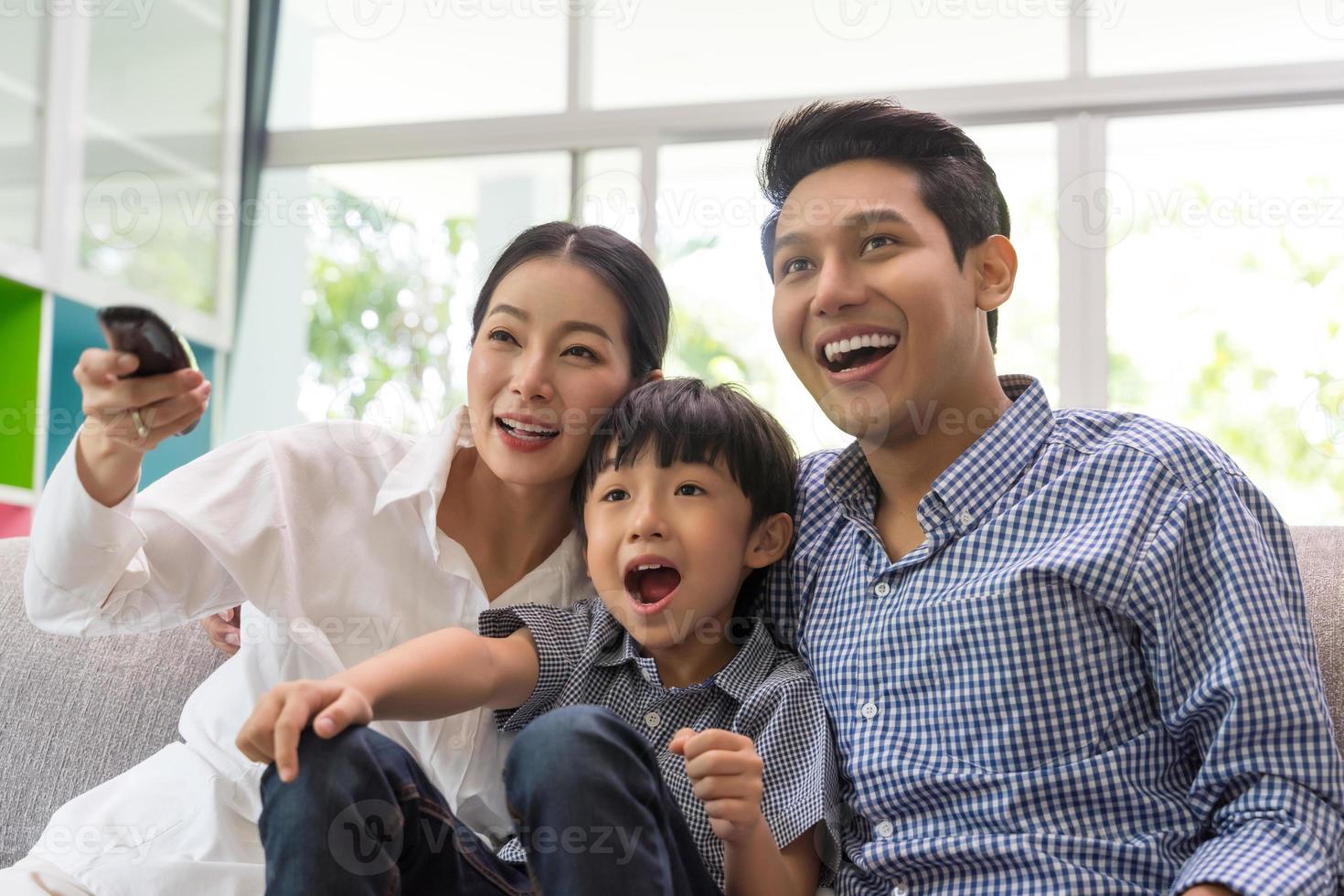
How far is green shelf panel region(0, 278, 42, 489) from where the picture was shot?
313cm

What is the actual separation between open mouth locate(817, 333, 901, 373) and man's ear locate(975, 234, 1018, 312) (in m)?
0.15

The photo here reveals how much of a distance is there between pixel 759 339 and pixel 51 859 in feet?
9.13

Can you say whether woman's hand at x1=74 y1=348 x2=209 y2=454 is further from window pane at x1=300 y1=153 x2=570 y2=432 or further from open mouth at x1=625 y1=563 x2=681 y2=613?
window pane at x1=300 y1=153 x2=570 y2=432

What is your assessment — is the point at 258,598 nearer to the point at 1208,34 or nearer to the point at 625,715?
the point at 625,715

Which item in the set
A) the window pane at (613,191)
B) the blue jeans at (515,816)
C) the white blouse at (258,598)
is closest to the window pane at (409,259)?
the window pane at (613,191)

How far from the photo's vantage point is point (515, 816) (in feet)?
3.27

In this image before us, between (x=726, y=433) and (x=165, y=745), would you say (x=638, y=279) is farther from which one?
(x=165, y=745)

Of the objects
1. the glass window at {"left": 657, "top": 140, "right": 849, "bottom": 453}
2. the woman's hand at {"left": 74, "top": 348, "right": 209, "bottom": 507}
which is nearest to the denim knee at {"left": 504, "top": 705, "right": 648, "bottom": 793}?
the woman's hand at {"left": 74, "top": 348, "right": 209, "bottom": 507}

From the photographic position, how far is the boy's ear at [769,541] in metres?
1.37

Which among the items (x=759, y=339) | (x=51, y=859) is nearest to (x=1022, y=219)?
(x=759, y=339)

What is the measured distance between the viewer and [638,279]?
149 centimetres

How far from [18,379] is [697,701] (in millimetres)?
2471

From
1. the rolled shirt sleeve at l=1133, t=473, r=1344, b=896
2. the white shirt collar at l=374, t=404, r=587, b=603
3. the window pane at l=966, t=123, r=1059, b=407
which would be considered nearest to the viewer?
the rolled shirt sleeve at l=1133, t=473, r=1344, b=896

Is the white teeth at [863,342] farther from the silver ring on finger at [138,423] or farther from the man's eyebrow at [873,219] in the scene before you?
the silver ring on finger at [138,423]
